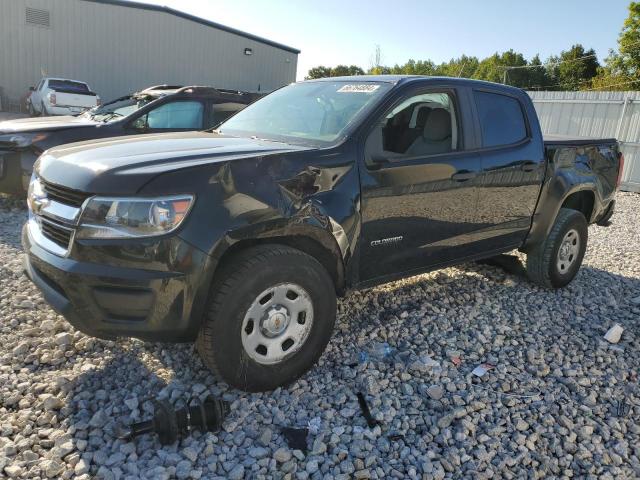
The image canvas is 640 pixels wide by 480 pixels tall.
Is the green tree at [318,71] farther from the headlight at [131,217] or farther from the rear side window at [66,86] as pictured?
the headlight at [131,217]

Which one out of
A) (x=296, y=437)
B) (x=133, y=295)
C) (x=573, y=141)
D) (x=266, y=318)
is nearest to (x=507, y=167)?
(x=573, y=141)

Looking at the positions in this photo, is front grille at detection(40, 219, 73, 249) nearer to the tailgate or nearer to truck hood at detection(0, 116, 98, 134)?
truck hood at detection(0, 116, 98, 134)

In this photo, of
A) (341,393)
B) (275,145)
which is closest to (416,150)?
(275,145)

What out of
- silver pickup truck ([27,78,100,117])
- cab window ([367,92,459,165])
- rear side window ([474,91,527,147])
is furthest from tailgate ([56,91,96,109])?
cab window ([367,92,459,165])

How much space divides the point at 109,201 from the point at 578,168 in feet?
14.0

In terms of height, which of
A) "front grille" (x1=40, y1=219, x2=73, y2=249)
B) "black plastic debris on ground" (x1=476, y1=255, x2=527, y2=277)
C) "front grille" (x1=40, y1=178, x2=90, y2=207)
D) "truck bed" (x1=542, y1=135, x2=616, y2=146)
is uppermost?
"truck bed" (x1=542, y1=135, x2=616, y2=146)

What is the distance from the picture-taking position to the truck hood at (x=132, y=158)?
2479 millimetres

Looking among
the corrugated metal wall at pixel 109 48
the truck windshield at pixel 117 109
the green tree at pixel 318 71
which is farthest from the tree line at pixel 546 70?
the truck windshield at pixel 117 109

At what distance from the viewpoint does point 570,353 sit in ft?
12.2

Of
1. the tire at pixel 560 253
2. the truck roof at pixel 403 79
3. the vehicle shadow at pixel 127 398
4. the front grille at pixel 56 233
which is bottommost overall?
the vehicle shadow at pixel 127 398

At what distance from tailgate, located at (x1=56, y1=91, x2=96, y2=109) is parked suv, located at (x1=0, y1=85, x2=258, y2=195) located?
11559mm

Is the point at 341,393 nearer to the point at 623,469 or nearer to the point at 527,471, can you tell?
the point at 527,471

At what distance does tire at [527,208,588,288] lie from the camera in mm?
4781

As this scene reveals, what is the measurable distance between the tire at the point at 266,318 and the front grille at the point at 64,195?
79 cm
